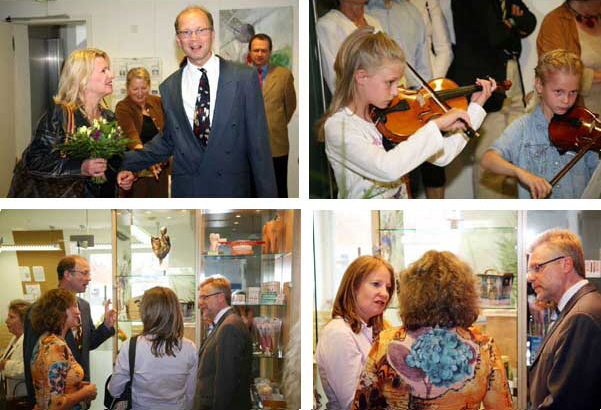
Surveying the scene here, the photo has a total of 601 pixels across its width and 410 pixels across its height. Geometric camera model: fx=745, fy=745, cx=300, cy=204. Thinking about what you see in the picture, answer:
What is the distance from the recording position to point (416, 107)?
277cm

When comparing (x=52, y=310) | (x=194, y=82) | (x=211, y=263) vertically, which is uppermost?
(x=194, y=82)

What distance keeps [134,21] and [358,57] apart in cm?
87

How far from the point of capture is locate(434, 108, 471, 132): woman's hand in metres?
2.75

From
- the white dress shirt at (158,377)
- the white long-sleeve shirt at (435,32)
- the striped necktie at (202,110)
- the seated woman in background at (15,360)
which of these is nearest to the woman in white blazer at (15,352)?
the seated woman in background at (15,360)

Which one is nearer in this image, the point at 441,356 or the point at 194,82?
the point at 441,356

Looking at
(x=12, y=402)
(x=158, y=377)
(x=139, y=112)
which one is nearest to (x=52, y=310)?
(x=12, y=402)

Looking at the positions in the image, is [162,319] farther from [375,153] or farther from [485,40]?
[485,40]

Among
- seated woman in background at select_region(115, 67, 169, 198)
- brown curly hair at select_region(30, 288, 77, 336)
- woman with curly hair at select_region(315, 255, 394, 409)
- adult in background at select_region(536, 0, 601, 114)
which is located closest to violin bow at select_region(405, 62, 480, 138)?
adult in background at select_region(536, 0, 601, 114)

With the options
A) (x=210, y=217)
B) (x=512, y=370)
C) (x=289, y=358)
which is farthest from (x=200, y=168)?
(x=512, y=370)

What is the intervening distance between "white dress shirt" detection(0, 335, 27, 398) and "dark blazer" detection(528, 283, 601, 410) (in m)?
1.90

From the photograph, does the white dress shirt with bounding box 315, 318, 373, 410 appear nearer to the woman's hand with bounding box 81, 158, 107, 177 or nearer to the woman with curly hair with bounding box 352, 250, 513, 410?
the woman with curly hair with bounding box 352, 250, 513, 410

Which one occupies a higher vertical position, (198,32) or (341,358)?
(198,32)

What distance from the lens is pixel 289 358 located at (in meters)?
2.80

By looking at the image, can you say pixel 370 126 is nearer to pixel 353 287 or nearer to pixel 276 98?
pixel 276 98
